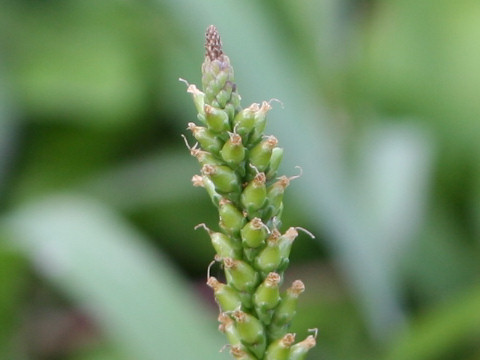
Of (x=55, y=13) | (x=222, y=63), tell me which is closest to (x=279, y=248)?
(x=222, y=63)

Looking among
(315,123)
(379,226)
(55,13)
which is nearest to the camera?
(379,226)

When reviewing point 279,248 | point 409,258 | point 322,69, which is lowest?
point 409,258

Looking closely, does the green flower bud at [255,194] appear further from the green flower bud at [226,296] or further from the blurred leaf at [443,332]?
the blurred leaf at [443,332]

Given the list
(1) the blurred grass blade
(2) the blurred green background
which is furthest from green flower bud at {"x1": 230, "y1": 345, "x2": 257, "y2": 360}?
(2) the blurred green background

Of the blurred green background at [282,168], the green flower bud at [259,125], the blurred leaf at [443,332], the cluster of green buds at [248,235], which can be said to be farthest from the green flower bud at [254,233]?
the blurred leaf at [443,332]

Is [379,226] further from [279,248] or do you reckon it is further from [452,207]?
[279,248]

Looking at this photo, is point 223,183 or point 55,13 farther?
point 55,13

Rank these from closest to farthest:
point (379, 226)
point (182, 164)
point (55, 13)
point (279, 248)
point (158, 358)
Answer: point (279, 248) < point (158, 358) < point (379, 226) < point (182, 164) < point (55, 13)

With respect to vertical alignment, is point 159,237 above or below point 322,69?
below
